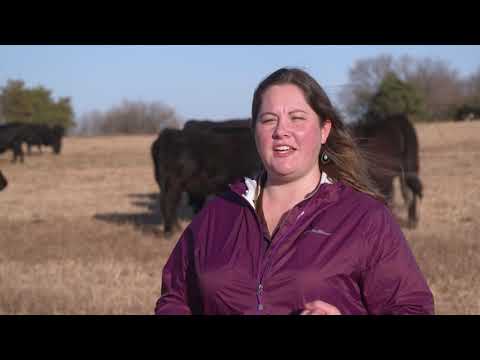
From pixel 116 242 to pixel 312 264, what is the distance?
7.60m

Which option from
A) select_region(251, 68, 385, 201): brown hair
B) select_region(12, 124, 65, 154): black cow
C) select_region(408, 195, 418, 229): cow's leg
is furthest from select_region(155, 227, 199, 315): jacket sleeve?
select_region(12, 124, 65, 154): black cow

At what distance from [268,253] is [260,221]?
18 centimetres

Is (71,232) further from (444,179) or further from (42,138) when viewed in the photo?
(42,138)

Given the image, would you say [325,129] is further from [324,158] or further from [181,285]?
[181,285]

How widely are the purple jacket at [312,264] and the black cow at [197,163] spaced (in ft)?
26.1

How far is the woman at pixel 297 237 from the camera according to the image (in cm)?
212

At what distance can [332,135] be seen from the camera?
8.67 feet

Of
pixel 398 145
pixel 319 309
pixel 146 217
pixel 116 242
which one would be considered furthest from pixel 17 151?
pixel 319 309

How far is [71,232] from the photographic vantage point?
35.0 feet

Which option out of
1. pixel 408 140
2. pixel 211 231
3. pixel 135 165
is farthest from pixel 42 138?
pixel 211 231

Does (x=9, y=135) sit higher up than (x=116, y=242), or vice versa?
(x=116, y=242)

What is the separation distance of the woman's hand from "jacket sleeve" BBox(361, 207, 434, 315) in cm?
19

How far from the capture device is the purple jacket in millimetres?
2109

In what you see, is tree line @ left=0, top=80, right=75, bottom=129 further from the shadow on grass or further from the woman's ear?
the woman's ear
